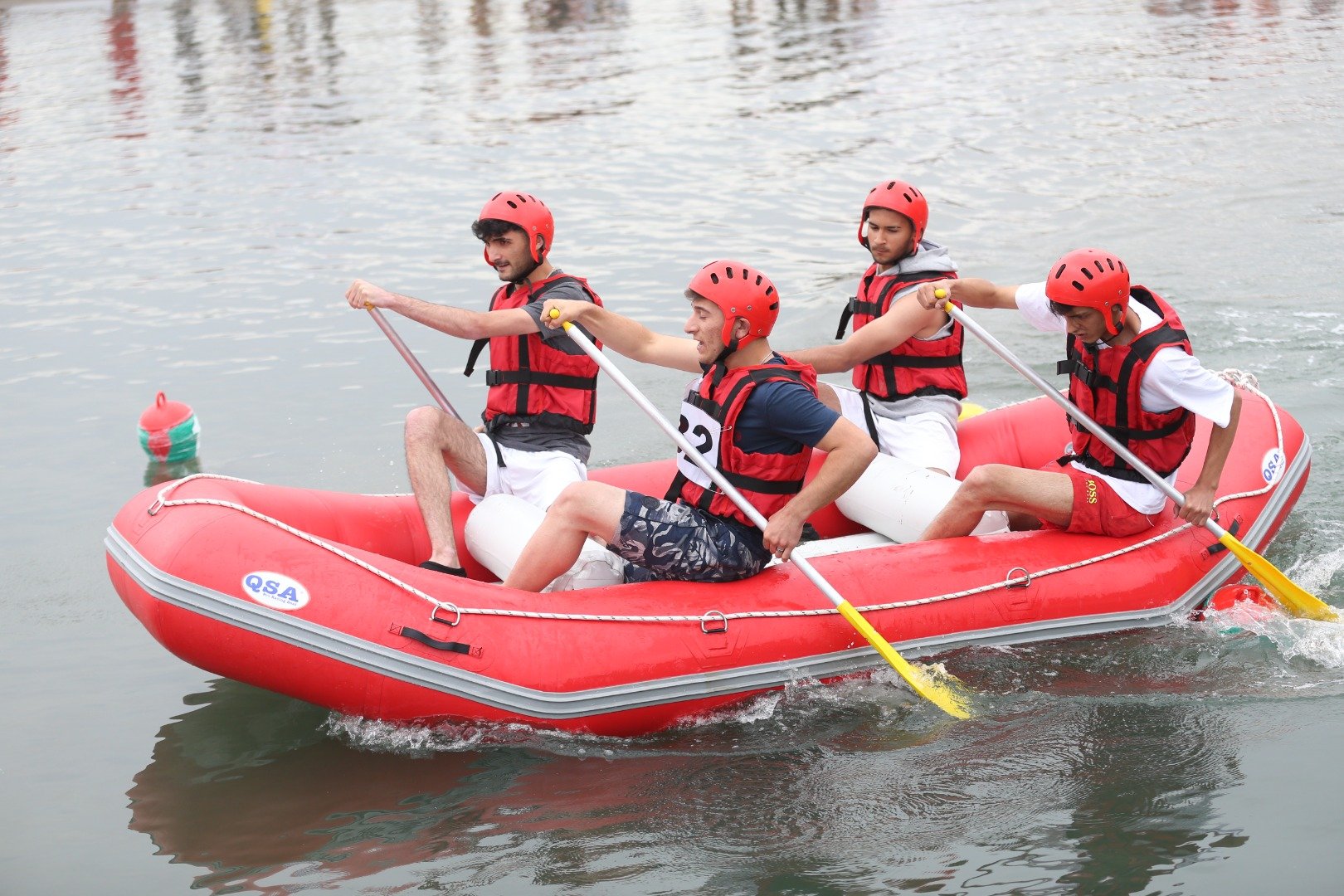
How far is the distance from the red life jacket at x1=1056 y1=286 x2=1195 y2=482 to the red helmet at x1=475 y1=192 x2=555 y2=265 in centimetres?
208

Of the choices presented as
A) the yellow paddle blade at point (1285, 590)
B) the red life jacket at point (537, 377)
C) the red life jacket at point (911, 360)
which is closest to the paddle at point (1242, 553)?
the yellow paddle blade at point (1285, 590)

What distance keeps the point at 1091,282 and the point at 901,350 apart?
1.29m

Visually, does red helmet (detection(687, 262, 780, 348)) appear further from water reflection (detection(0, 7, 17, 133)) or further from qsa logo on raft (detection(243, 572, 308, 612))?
water reflection (detection(0, 7, 17, 133))

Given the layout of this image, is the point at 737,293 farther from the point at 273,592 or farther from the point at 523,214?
the point at 273,592

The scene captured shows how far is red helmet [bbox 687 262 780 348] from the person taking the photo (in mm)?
4570

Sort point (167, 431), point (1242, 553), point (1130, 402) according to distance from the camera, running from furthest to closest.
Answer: point (167, 431) < point (1242, 553) < point (1130, 402)

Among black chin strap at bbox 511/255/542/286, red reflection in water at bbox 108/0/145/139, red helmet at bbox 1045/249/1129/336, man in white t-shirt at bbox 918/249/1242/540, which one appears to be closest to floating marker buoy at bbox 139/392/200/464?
black chin strap at bbox 511/255/542/286

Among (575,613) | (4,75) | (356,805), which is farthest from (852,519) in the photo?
(4,75)

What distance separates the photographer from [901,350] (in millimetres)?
6012

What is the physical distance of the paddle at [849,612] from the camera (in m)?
4.75

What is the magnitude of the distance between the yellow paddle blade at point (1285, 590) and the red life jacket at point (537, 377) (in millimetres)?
2568

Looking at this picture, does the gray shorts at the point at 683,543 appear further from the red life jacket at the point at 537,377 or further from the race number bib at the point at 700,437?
the red life jacket at the point at 537,377

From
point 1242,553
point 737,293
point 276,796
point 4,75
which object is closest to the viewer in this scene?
point 737,293

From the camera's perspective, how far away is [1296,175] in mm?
12250
